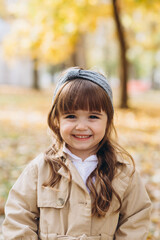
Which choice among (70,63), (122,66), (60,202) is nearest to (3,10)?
(70,63)

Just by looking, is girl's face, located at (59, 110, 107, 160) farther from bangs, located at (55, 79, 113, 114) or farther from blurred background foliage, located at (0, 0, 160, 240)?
blurred background foliage, located at (0, 0, 160, 240)

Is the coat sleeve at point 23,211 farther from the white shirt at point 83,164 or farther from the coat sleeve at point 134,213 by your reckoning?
the coat sleeve at point 134,213

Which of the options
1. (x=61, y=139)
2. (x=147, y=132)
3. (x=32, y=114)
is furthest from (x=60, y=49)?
(x=61, y=139)

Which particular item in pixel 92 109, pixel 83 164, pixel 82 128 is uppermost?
pixel 92 109

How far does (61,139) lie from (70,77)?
0.44 meters

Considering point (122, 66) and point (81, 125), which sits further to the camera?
point (122, 66)

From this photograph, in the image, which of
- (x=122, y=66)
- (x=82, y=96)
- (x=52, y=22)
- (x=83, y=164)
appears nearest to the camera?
(x=82, y=96)

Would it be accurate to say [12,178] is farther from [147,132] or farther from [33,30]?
[33,30]

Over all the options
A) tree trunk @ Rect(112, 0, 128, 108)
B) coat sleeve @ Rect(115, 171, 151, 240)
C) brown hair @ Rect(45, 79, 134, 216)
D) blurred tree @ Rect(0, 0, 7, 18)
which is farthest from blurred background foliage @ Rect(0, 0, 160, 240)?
blurred tree @ Rect(0, 0, 7, 18)

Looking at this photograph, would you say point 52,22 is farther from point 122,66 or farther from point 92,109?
point 92,109

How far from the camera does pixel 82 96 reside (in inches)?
70.8

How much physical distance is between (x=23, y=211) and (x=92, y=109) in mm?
751

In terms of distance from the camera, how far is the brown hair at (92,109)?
181cm

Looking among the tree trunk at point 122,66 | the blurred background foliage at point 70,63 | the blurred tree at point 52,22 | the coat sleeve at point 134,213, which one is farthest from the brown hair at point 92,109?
the tree trunk at point 122,66
